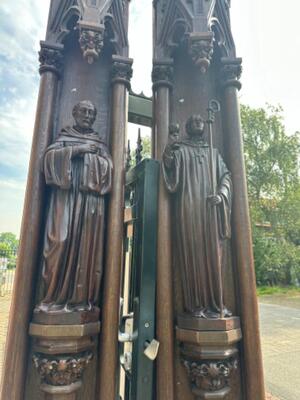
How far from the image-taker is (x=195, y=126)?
212 cm

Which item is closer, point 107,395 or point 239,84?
point 107,395

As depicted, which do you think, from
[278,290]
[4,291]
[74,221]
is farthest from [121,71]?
[278,290]

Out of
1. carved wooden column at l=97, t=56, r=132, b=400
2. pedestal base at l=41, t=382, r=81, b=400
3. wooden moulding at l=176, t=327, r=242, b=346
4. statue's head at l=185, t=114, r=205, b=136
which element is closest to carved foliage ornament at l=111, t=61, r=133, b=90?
carved wooden column at l=97, t=56, r=132, b=400

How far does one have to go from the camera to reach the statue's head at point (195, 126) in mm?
2121

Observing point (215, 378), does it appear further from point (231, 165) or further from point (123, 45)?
point (123, 45)

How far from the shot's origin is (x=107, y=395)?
1662mm

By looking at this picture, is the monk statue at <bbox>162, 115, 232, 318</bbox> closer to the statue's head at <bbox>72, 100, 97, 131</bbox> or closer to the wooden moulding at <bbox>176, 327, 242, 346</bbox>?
the wooden moulding at <bbox>176, 327, 242, 346</bbox>

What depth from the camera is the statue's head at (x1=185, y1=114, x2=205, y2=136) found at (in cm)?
212

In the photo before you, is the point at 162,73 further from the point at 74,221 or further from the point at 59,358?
the point at 59,358

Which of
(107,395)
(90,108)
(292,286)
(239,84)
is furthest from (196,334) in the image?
(292,286)

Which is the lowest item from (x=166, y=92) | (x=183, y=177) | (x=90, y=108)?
(x=183, y=177)

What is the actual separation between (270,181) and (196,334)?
15.2 metres

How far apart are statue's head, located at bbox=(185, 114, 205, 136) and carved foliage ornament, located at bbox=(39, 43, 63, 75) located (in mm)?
1146

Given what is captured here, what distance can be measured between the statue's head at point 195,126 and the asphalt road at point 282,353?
3451 millimetres
